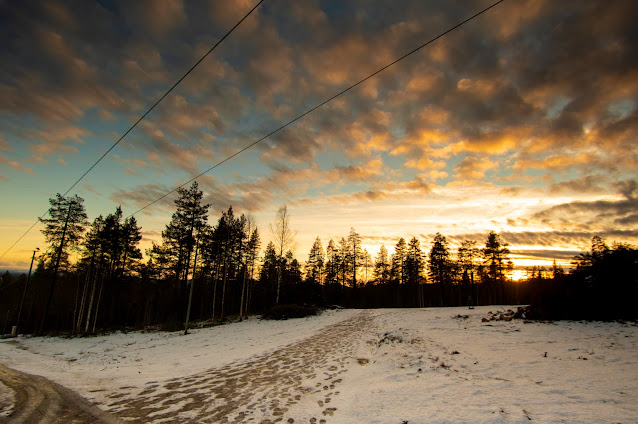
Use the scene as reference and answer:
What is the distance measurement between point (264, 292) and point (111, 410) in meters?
45.4

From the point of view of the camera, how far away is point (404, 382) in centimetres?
625

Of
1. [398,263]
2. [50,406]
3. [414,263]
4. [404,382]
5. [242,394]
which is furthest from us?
[398,263]

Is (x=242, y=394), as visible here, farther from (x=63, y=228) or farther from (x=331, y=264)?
(x=331, y=264)

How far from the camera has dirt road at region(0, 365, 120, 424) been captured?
16.3 ft

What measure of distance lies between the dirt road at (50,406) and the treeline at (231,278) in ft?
39.6

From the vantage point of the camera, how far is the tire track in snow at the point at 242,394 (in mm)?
4965

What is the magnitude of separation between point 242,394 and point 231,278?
4161 centimetres

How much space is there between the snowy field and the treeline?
383 centimetres

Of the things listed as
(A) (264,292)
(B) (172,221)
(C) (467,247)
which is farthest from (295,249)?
(C) (467,247)

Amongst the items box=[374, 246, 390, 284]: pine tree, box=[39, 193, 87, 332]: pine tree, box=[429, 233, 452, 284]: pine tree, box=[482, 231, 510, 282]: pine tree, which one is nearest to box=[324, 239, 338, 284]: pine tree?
box=[374, 246, 390, 284]: pine tree

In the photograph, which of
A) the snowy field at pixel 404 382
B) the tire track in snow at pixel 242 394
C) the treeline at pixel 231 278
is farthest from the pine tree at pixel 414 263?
the tire track in snow at pixel 242 394

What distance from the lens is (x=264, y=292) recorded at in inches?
1930

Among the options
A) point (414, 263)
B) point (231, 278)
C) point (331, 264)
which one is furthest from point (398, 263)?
point (231, 278)

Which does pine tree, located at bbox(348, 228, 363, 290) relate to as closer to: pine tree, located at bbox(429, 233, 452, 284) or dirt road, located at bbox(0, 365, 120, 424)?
pine tree, located at bbox(429, 233, 452, 284)
